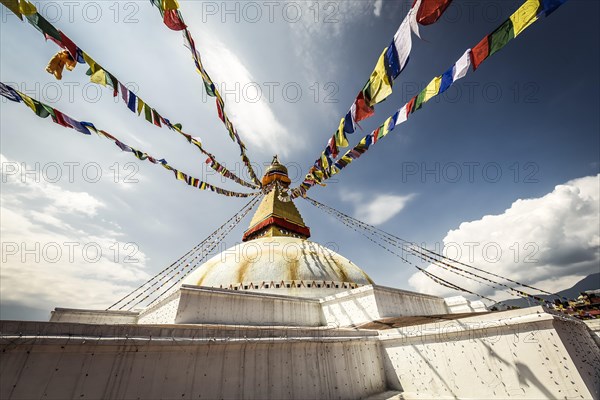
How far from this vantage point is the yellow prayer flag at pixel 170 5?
4875 millimetres

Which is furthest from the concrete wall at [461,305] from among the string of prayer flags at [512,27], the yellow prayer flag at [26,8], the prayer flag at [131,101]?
the yellow prayer flag at [26,8]

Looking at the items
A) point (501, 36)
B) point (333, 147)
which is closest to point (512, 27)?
point (501, 36)

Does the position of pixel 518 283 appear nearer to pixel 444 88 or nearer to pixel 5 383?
pixel 444 88

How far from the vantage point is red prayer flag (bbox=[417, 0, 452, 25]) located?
144 inches

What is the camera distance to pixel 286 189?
19.5 m

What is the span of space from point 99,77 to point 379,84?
6441 millimetres

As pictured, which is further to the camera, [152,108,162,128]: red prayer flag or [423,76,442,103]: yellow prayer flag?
[152,108,162,128]: red prayer flag

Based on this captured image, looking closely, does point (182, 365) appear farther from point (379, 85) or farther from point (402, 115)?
point (402, 115)

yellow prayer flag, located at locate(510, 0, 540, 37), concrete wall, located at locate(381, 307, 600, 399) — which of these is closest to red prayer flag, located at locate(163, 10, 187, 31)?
yellow prayer flag, located at locate(510, 0, 540, 37)

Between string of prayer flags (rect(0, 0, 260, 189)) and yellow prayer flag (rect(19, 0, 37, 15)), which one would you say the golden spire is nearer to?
string of prayer flags (rect(0, 0, 260, 189))

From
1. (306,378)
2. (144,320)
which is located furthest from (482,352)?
(144,320)

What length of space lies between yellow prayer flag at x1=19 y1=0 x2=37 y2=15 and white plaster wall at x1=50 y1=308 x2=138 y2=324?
8.94 m

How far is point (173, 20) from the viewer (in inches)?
203

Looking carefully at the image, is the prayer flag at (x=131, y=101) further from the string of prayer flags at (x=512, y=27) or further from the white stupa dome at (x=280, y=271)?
the string of prayer flags at (x=512, y=27)
